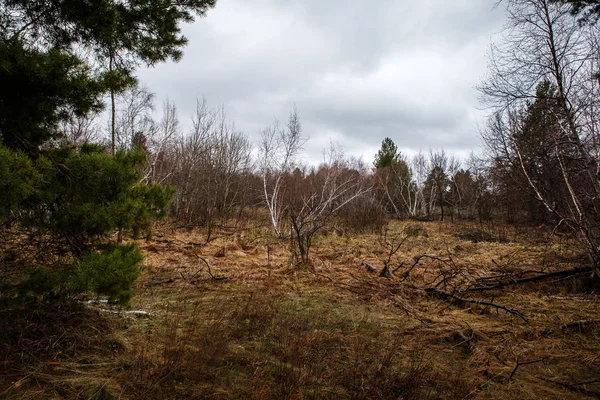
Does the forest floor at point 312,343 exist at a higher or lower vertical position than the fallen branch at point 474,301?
lower

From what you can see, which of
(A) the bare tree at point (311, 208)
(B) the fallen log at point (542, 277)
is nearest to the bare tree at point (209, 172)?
(A) the bare tree at point (311, 208)

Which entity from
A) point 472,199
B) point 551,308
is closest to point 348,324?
point 551,308

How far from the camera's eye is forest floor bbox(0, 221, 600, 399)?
2229mm

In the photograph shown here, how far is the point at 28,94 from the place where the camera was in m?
2.64

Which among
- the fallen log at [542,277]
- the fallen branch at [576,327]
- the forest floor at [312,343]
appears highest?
the fallen log at [542,277]

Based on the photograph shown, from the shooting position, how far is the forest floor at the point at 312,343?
2229 mm

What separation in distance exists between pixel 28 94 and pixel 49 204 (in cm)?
101

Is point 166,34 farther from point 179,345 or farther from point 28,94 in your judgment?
point 179,345

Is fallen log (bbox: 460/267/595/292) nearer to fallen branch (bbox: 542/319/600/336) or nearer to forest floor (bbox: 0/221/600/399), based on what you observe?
forest floor (bbox: 0/221/600/399)

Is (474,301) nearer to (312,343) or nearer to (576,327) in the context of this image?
(576,327)

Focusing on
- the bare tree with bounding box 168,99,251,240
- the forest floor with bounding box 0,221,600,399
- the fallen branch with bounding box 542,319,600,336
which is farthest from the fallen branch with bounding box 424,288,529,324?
the bare tree with bounding box 168,99,251,240

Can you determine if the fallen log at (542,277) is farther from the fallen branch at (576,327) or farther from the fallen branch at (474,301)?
the fallen branch at (576,327)

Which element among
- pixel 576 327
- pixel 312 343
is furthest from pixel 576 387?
pixel 312 343

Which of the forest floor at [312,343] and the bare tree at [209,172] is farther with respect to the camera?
the bare tree at [209,172]
